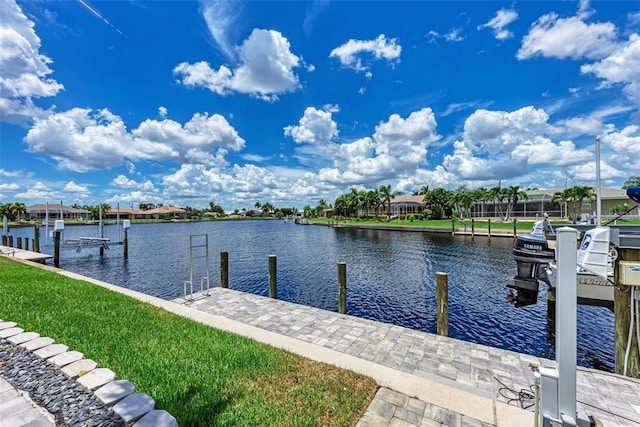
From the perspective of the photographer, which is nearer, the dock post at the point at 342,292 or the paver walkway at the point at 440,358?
the paver walkway at the point at 440,358

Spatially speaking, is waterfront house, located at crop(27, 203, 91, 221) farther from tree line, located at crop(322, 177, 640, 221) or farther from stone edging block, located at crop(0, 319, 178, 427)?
stone edging block, located at crop(0, 319, 178, 427)

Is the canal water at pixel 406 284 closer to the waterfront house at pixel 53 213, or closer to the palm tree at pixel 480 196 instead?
the palm tree at pixel 480 196

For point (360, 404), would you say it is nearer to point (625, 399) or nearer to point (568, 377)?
point (568, 377)

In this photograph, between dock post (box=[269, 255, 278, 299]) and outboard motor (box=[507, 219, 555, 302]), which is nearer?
outboard motor (box=[507, 219, 555, 302])

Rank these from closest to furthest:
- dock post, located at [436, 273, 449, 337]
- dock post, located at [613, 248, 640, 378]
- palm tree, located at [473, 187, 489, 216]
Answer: dock post, located at [613, 248, 640, 378]
dock post, located at [436, 273, 449, 337]
palm tree, located at [473, 187, 489, 216]

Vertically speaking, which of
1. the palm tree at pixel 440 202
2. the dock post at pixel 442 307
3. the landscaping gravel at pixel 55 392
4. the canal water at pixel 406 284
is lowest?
the canal water at pixel 406 284

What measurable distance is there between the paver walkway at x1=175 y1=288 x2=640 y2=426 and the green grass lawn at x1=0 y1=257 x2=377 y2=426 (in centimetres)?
76

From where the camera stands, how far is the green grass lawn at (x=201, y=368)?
10.3 feet

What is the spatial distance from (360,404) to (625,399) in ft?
12.2

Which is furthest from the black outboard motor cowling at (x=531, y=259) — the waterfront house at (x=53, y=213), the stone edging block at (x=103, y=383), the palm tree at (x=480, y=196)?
the waterfront house at (x=53, y=213)

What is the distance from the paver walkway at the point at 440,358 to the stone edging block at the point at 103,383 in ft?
7.63

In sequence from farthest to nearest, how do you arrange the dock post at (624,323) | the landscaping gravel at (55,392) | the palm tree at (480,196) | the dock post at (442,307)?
the palm tree at (480,196)
the dock post at (442,307)
the dock post at (624,323)
the landscaping gravel at (55,392)

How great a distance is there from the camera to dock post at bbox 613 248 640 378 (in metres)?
4.90

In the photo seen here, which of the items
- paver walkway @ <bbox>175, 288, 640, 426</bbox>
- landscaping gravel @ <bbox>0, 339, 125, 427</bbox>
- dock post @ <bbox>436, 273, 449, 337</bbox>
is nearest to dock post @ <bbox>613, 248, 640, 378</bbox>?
paver walkway @ <bbox>175, 288, 640, 426</bbox>
